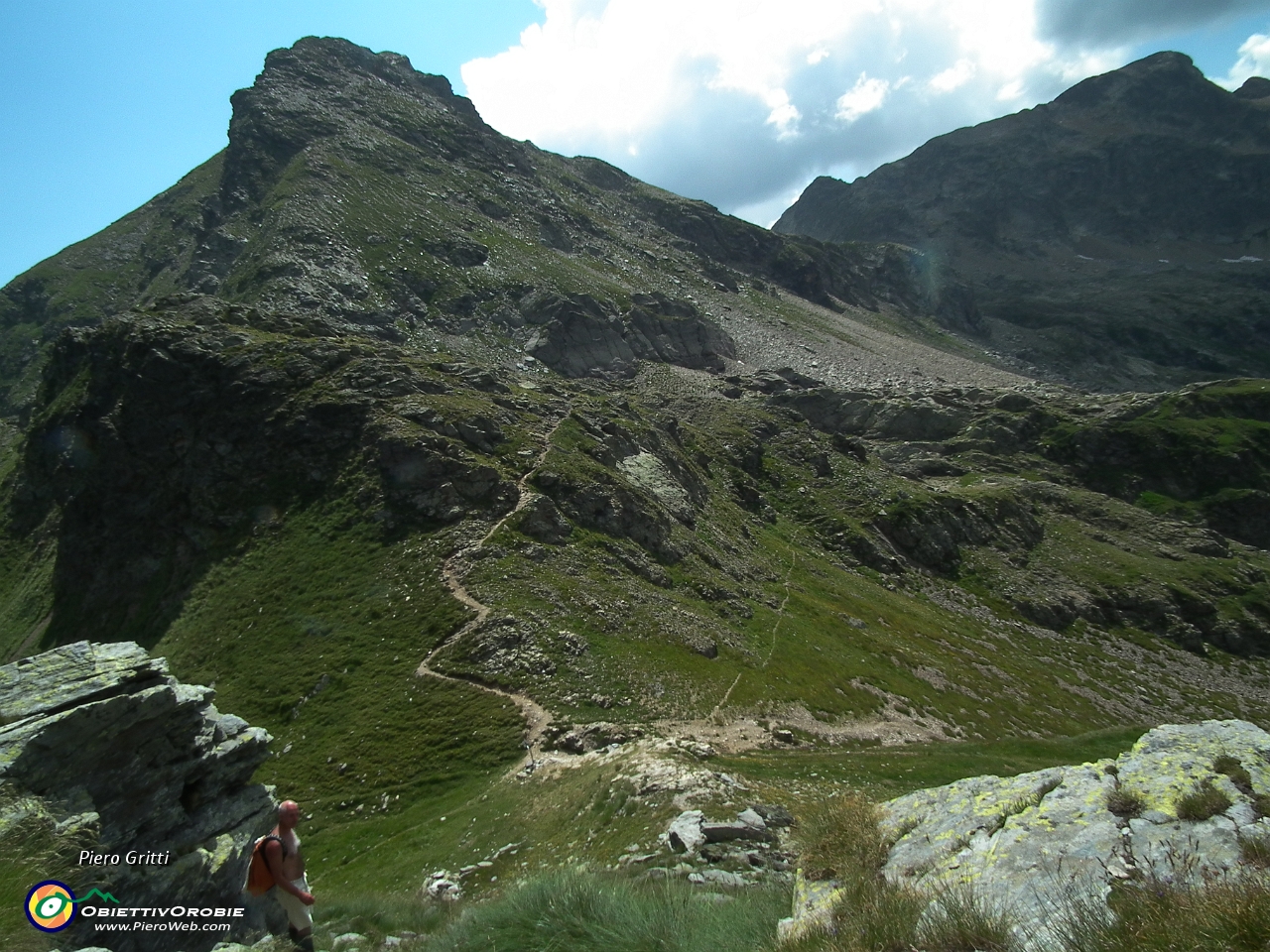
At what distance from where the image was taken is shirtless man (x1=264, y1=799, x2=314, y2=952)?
39.5ft

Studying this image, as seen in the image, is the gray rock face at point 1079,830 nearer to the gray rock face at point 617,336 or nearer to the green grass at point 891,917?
the green grass at point 891,917

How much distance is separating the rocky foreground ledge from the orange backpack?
30.8 ft

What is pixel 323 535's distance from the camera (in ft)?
175

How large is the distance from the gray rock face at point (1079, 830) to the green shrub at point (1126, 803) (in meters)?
0.04

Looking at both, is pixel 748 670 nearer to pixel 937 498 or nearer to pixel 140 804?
pixel 140 804

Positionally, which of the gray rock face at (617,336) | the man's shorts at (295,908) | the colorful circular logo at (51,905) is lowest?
the man's shorts at (295,908)

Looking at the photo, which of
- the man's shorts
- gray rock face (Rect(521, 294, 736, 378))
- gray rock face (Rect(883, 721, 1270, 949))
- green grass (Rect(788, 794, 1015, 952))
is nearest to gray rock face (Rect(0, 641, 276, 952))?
the man's shorts

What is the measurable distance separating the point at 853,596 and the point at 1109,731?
26740mm

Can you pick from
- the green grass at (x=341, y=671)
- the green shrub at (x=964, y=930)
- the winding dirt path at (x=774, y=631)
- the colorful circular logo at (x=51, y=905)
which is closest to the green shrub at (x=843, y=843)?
the green shrub at (x=964, y=930)

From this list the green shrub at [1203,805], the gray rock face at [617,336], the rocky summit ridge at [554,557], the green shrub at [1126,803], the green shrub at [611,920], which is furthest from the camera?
the gray rock face at [617,336]

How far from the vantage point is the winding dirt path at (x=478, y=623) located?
3353cm

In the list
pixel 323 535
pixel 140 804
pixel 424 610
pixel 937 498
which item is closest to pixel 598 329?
pixel 937 498

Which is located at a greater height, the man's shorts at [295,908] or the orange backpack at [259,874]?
the orange backpack at [259,874]

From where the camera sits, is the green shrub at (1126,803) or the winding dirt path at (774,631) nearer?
the green shrub at (1126,803)
